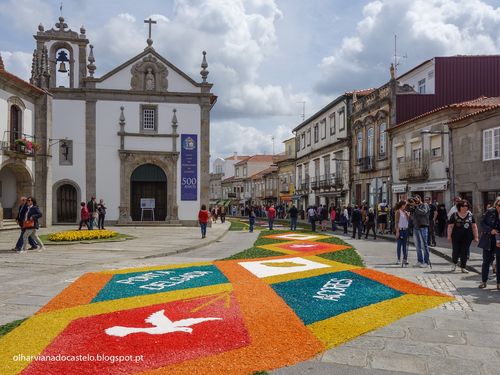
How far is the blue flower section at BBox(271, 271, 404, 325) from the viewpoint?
21.8ft

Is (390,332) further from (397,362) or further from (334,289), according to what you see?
(334,289)

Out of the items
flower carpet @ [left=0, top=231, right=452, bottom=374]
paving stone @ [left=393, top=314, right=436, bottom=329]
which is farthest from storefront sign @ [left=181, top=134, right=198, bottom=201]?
paving stone @ [left=393, top=314, right=436, bottom=329]

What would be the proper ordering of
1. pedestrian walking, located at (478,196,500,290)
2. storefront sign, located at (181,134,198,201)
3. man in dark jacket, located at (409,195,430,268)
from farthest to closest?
storefront sign, located at (181,134,198,201) → man in dark jacket, located at (409,195,430,268) → pedestrian walking, located at (478,196,500,290)

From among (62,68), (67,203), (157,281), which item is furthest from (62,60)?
(157,281)

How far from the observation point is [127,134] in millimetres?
31641

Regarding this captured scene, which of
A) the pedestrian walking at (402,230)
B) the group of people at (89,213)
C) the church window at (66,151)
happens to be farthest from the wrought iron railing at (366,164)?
the pedestrian walking at (402,230)

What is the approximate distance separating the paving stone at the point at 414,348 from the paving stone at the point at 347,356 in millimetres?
379

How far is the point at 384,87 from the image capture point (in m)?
31.9

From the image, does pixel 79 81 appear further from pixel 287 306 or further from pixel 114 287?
pixel 287 306

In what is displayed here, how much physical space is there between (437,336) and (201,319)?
2.81 metres

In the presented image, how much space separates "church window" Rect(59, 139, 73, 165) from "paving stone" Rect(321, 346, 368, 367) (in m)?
29.0

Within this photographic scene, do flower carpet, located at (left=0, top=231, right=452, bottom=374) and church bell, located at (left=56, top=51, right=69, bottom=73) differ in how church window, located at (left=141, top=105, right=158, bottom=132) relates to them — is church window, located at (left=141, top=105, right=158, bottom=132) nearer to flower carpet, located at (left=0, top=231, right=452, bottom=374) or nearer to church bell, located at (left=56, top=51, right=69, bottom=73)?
church bell, located at (left=56, top=51, right=69, bottom=73)

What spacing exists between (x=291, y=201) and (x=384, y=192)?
82.9 feet

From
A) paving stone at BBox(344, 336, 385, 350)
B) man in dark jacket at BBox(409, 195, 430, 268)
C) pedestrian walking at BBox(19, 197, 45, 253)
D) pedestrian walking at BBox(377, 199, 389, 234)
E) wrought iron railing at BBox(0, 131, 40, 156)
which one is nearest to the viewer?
paving stone at BBox(344, 336, 385, 350)
